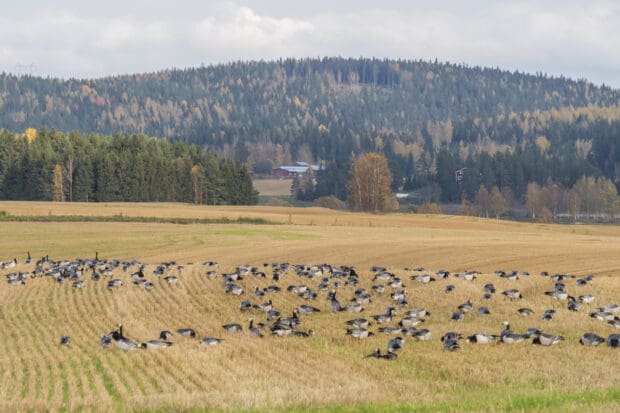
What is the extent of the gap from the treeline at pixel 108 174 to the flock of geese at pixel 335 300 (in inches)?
3779

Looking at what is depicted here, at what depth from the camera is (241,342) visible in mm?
27438

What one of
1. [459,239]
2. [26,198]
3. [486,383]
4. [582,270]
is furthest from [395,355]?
[26,198]

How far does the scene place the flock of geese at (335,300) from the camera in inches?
1049

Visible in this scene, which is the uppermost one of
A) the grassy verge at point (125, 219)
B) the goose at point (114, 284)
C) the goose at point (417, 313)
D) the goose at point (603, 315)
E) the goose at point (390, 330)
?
the goose at point (603, 315)

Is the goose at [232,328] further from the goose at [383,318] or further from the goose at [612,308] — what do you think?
the goose at [612,308]

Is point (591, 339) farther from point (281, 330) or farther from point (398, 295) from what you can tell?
point (398, 295)

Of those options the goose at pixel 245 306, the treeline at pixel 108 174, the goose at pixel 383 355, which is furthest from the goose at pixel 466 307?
the treeline at pixel 108 174

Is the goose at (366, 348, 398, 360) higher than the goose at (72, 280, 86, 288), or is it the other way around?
the goose at (366, 348, 398, 360)

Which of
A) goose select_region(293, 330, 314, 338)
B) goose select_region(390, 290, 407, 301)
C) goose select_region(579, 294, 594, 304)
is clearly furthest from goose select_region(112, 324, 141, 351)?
goose select_region(579, 294, 594, 304)

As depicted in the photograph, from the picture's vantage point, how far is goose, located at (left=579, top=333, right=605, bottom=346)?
25.5 meters

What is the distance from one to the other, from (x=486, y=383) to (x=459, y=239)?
169 ft

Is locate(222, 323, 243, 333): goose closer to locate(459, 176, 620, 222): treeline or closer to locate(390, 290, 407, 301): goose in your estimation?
locate(390, 290, 407, 301): goose

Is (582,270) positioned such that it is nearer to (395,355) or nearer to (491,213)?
(395,355)

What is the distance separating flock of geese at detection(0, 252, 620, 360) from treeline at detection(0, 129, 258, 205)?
315 ft
